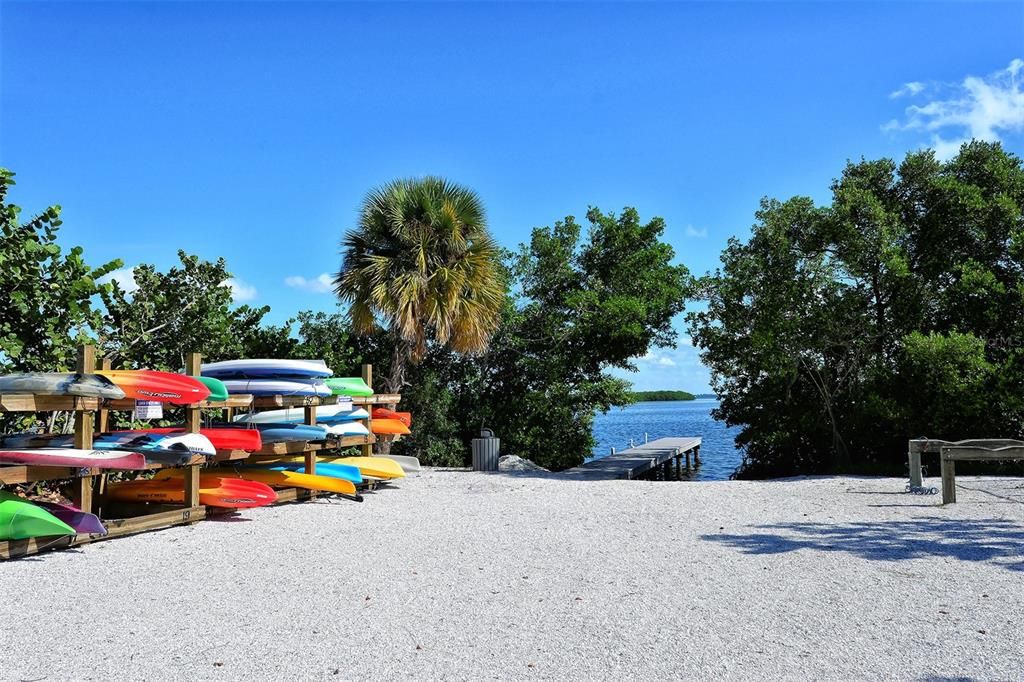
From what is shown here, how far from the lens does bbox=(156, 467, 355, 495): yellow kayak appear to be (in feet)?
35.1

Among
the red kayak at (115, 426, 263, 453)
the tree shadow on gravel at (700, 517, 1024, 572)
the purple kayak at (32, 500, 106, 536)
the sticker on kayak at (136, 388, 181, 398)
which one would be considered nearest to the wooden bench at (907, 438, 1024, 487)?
the tree shadow on gravel at (700, 517, 1024, 572)

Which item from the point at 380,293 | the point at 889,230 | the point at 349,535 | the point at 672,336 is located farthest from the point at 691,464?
the point at 349,535

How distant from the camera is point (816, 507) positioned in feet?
32.4

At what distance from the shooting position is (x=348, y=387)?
1244 cm

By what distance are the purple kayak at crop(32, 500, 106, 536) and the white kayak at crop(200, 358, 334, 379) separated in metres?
3.65

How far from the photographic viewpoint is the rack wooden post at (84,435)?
25.3 ft

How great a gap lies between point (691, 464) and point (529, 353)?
51.7 feet

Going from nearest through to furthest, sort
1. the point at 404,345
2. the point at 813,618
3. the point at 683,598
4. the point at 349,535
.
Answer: the point at 813,618 < the point at 683,598 < the point at 349,535 < the point at 404,345

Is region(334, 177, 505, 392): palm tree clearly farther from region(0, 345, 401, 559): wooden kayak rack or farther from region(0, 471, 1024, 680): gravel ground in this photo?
region(0, 471, 1024, 680): gravel ground

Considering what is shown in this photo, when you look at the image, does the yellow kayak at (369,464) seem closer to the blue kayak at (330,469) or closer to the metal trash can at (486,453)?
the blue kayak at (330,469)

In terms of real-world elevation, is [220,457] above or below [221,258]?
below

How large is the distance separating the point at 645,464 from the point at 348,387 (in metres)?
11.5

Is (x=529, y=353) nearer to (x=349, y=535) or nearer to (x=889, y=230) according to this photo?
(x=889, y=230)

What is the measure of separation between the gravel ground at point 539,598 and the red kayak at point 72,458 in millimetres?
809
